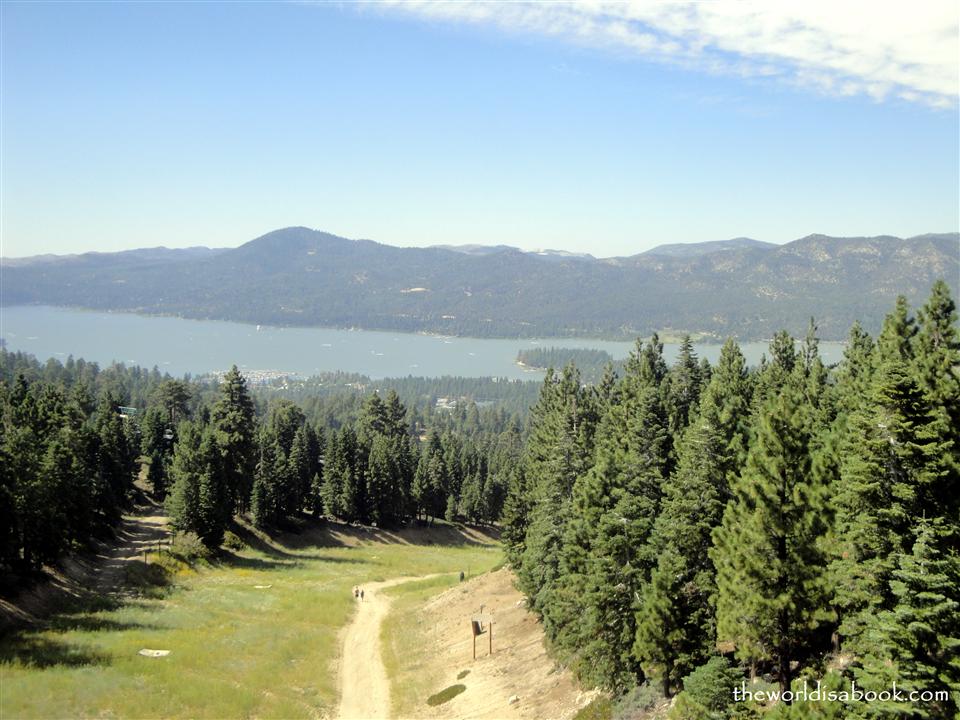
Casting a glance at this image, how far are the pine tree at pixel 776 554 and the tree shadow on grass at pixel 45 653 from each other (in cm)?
2780

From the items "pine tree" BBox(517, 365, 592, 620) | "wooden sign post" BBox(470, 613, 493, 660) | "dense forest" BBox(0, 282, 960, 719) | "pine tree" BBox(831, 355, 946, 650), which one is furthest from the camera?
"wooden sign post" BBox(470, 613, 493, 660)

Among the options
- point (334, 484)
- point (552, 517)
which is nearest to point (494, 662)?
point (552, 517)

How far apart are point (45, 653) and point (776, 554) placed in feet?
104

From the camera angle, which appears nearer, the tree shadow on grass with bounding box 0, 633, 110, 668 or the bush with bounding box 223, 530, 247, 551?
the tree shadow on grass with bounding box 0, 633, 110, 668

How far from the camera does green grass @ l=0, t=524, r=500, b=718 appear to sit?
28.7 m

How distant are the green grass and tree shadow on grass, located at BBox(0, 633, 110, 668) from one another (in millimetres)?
44

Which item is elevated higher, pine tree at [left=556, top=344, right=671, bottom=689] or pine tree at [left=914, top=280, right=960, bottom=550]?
pine tree at [left=914, top=280, right=960, bottom=550]

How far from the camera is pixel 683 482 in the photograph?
2727 centimetres

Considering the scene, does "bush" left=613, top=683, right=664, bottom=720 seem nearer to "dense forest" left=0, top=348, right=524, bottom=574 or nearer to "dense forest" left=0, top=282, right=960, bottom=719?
"dense forest" left=0, top=282, right=960, bottom=719

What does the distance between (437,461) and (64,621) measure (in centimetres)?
7091

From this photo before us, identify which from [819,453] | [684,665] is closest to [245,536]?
[684,665]

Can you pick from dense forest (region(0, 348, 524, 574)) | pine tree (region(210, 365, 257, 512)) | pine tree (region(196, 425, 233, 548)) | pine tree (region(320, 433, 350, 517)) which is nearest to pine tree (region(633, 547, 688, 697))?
dense forest (region(0, 348, 524, 574))

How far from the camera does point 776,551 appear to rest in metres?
22.4

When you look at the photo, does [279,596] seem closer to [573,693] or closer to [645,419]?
[573,693]
